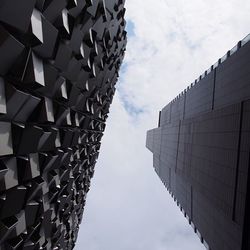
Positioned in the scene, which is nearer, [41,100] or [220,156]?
[41,100]

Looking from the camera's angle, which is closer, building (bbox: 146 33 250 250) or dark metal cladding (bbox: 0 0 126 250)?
dark metal cladding (bbox: 0 0 126 250)

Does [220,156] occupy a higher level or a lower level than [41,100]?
lower

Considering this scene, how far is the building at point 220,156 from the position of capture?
4609cm

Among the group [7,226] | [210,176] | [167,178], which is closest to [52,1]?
[7,226]

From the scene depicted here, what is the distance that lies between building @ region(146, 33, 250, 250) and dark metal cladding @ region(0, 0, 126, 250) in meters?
20.6

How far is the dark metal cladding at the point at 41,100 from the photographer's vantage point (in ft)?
62.8

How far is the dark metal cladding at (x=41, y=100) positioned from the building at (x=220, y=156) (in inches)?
810

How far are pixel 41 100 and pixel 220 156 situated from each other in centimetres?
3898

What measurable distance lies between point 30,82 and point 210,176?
47.2 metres

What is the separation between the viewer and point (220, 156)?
57.2 metres

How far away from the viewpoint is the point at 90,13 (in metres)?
29.9

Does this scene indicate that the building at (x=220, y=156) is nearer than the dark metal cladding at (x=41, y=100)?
No

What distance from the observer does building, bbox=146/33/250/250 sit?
4609cm

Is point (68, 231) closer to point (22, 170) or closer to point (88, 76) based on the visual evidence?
point (88, 76)
